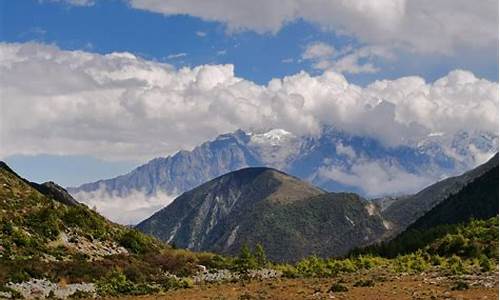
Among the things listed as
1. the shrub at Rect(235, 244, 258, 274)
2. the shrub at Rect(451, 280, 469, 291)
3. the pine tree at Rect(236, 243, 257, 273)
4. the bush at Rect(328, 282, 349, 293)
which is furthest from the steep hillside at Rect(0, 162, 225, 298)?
the shrub at Rect(451, 280, 469, 291)

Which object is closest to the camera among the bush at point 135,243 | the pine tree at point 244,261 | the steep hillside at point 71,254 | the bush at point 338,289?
the bush at point 338,289

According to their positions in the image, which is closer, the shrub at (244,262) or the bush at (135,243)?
the shrub at (244,262)

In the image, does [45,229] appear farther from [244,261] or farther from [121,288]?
[121,288]

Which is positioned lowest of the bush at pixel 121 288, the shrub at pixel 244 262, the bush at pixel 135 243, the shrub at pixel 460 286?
the shrub at pixel 460 286

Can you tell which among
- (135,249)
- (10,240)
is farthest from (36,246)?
(135,249)

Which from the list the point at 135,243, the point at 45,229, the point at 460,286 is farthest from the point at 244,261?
the point at 460,286

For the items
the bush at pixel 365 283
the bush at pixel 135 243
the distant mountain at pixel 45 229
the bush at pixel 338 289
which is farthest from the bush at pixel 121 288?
the bush at pixel 135 243

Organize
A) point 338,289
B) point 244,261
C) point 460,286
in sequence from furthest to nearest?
point 244,261, point 338,289, point 460,286

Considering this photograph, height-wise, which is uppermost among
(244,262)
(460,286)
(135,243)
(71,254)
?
(135,243)

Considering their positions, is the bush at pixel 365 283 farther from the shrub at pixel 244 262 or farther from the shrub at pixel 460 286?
the shrub at pixel 244 262

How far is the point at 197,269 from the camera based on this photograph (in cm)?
7538

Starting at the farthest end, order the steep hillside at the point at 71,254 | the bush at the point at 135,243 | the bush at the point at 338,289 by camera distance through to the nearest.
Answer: the bush at the point at 135,243 → the steep hillside at the point at 71,254 → the bush at the point at 338,289

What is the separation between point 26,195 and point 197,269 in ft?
92.9

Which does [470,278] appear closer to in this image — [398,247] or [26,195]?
[26,195]
